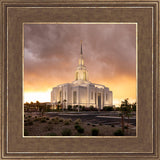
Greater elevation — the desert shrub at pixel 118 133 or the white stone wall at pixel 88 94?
the white stone wall at pixel 88 94

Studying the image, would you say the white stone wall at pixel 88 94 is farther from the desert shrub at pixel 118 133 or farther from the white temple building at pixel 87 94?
the desert shrub at pixel 118 133

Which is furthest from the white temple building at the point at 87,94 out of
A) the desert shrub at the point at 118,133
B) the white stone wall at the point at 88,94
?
the desert shrub at the point at 118,133

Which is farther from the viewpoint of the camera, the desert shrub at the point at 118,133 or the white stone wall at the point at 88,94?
the white stone wall at the point at 88,94

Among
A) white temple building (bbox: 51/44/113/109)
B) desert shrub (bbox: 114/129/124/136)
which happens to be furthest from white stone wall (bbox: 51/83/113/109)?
desert shrub (bbox: 114/129/124/136)

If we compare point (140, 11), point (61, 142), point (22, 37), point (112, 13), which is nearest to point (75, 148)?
point (61, 142)

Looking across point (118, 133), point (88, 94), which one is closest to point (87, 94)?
point (88, 94)

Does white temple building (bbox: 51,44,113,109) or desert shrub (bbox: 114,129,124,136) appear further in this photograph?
white temple building (bbox: 51,44,113,109)

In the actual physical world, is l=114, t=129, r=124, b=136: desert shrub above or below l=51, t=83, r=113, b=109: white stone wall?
below

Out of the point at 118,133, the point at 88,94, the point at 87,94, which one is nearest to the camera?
the point at 118,133

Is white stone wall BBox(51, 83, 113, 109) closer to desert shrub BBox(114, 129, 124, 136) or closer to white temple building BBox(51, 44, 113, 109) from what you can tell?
white temple building BBox(51, 44, 113, 109)

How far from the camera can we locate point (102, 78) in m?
4.52

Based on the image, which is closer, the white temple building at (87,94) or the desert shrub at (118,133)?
the desert shrub at (118,133)

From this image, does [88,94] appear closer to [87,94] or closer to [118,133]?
[87,94]

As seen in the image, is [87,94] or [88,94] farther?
[87,94]
